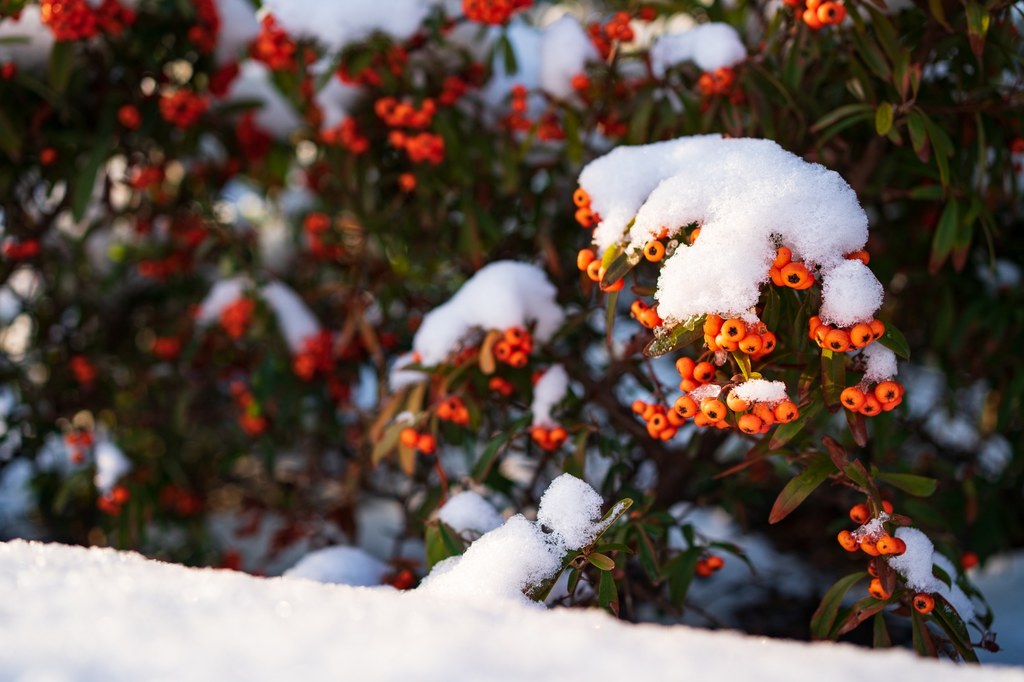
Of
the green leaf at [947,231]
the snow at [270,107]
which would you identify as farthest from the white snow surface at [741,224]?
the snow at [270,107]

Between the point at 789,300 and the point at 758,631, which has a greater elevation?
the point at 789,300

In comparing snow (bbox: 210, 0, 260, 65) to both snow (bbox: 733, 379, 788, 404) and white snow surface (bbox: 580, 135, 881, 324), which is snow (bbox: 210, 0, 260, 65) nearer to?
white snow surface (bbox: 580, 135, 881, 324)

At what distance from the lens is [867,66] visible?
170 centimetres

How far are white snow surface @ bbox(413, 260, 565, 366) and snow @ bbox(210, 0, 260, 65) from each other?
4.03 feet

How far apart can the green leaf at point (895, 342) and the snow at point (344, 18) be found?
1337 mm

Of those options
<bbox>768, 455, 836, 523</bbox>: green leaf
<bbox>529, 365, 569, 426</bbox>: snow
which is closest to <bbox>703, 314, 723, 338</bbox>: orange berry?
<bbox>768, 455, 836, 523</bbox>: green leaf

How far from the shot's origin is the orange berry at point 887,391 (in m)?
1.17

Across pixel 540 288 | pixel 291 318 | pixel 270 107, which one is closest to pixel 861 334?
pixel 540 288

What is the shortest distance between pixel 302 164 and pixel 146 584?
86.0 inches

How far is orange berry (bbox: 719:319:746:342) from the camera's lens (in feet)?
3.66

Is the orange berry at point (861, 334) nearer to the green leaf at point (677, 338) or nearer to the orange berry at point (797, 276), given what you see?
the orange berry at point (797, 276)

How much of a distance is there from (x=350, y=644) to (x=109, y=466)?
68.1 inches

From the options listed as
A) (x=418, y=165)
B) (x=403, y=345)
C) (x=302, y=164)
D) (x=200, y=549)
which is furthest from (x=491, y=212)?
(x=200, y=549)

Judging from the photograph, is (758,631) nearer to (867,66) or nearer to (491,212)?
(491,212)
